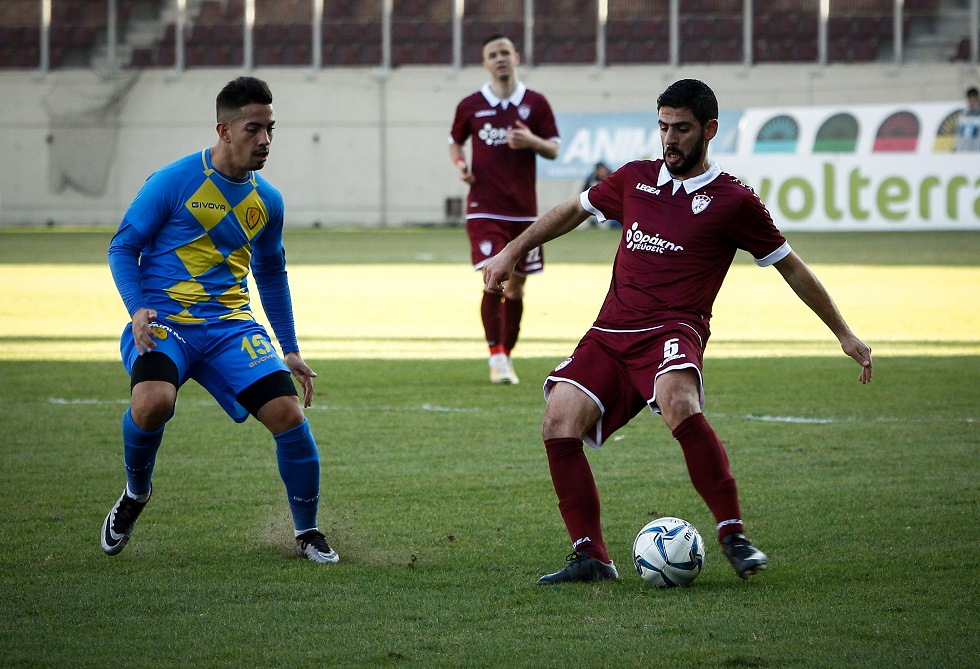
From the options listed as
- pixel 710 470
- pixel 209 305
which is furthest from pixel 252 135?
pixel 710 470

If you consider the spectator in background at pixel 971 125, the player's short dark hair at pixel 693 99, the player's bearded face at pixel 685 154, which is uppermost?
the spectator in background at pixel 971 125

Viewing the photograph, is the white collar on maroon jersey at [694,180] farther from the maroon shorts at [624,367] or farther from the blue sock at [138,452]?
the blue sock at [138,452]

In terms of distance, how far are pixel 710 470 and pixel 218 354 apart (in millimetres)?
1856

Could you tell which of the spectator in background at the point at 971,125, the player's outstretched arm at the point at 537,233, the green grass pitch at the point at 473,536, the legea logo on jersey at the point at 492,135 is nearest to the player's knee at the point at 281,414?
the green grass pitch at the point at 473,536

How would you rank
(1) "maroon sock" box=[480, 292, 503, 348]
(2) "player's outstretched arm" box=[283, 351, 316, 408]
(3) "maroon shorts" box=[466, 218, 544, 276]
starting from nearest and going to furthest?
(2) "player's outstretched arm" box=[283, 351, 316, 408] → (1) "maroon sock" box=[480, 292, 503, 348] → (3) "maroon shorts" box=[466, 218, 544, 276]

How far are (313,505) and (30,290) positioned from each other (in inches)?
505

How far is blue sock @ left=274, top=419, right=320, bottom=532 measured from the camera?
4738mm

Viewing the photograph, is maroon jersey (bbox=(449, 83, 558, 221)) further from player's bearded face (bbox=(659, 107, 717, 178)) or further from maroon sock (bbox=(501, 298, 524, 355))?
player's bearded face (bbox=(659, 107, 717, 178))

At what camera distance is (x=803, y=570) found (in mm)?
4414

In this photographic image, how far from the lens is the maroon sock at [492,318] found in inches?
365

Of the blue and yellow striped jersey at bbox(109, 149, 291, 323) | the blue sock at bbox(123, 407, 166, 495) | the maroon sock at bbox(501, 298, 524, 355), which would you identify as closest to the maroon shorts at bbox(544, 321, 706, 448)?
the blue and yellow striped jersey at bbox(109, 149, 291, 323)

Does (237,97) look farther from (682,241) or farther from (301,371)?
(682,241)

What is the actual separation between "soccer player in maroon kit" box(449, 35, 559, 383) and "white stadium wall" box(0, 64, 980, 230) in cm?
2677

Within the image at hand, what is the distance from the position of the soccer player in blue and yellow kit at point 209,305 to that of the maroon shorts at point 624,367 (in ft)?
3.39
